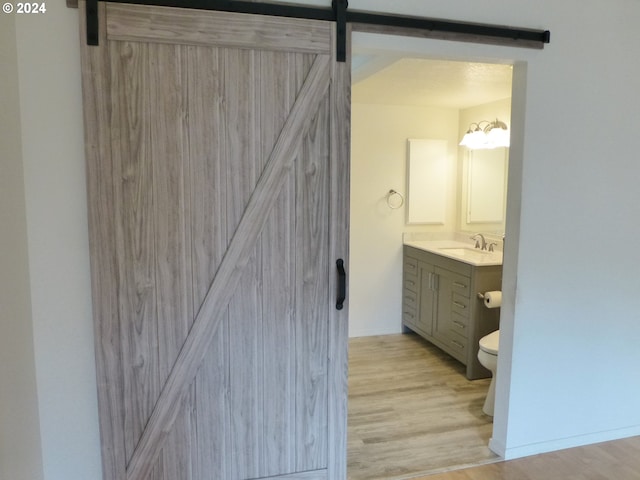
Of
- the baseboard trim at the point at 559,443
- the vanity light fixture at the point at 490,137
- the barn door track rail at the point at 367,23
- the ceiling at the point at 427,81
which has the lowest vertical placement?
the baseboard trim at the point at 559,443

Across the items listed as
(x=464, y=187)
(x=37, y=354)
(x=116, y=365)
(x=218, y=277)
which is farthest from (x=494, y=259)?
(x=37, y=354)

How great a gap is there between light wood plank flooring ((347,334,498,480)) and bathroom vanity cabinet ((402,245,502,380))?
7.5 inches

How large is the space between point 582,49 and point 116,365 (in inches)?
107

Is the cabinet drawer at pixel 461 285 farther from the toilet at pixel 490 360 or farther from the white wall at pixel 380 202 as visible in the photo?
the white wall at pixel 380 202

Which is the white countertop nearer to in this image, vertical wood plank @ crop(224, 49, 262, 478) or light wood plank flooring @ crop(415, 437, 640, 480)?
light wood plank flooring @ crop(415, 437, 640, 480)

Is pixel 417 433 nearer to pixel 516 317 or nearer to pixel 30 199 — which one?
pixel 516 317

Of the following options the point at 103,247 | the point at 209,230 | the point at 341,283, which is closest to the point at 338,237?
the point at 341,283

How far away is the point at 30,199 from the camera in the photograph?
1794mm

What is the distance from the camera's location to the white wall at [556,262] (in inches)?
75.4

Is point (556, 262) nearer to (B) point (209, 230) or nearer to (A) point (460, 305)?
(A) point (460, 305)

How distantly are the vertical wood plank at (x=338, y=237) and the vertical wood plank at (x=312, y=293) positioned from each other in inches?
1.1

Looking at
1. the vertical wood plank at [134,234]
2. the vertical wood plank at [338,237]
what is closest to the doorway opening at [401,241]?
the vertical wood plank at [338,237]

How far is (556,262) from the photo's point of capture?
2.50 meters

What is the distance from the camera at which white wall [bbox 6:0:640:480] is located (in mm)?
1914
